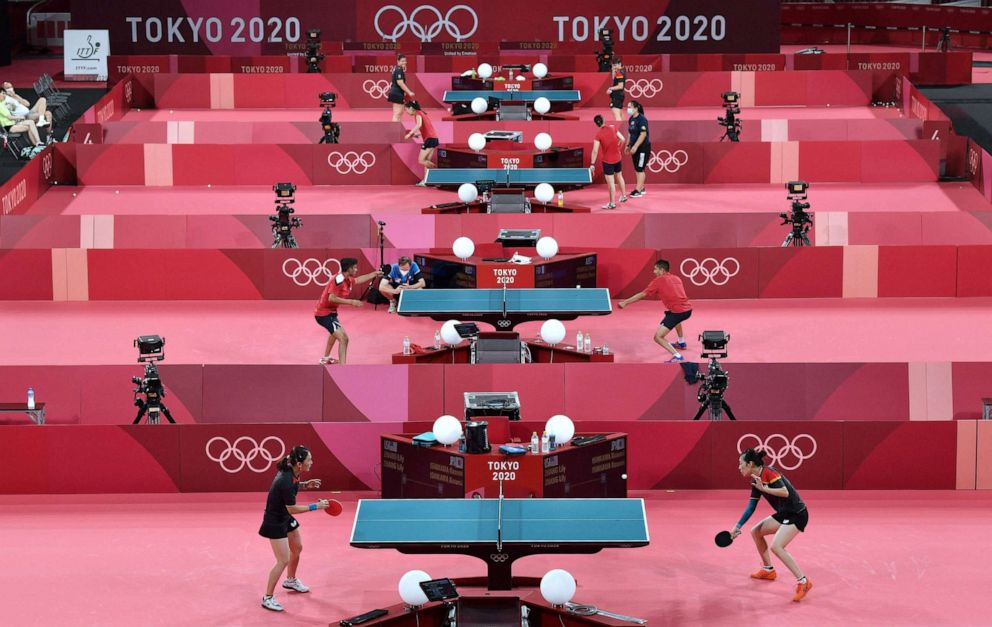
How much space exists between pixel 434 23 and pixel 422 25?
0.84 feet

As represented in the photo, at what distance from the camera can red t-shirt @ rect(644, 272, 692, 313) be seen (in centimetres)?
1747

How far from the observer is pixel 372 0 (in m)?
32.4

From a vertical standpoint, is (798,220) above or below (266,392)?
above

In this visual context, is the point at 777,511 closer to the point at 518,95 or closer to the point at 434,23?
the point at 518,95

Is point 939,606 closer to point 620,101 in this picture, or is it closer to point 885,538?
point 885,538

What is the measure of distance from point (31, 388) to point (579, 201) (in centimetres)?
1084

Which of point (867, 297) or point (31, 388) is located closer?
point (31, 388)

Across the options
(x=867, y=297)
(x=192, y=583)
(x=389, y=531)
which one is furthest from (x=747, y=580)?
(x=867, y=297)

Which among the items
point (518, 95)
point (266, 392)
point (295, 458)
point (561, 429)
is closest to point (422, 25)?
point (518, 95)

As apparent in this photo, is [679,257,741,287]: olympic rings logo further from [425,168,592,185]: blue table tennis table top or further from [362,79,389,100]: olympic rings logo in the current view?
[362,79,389,100]: olympic rings logo

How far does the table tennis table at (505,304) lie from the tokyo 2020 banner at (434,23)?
1510 cm

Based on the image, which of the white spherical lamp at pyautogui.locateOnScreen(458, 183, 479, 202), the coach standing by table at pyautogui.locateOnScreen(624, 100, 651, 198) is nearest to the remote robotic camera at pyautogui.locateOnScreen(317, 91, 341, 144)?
the white spherical lamp at pyautogui.locateOnScreen(458, 183, 479, 202)

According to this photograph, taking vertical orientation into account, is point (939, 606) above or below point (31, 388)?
below

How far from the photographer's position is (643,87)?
2961 centimetres
